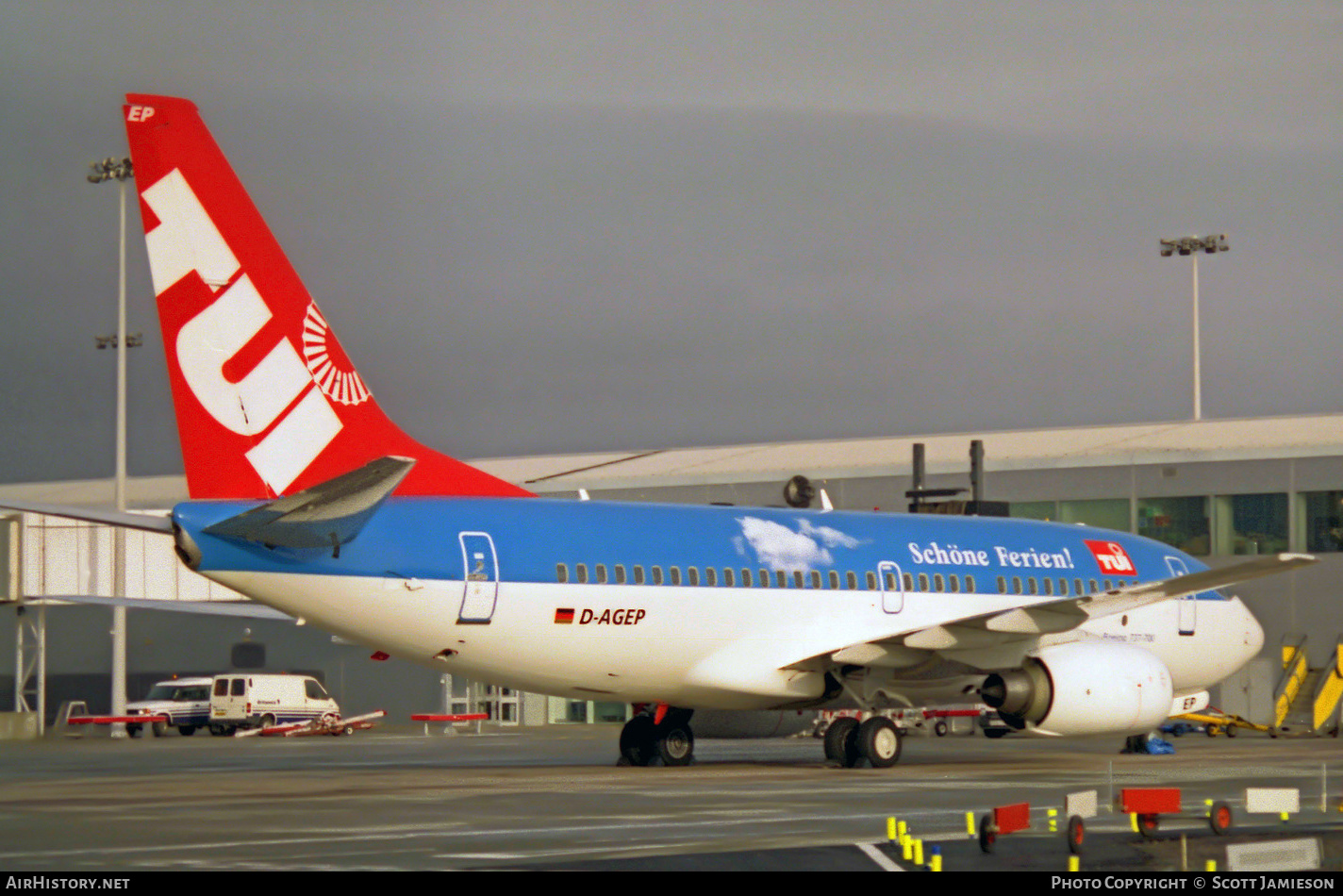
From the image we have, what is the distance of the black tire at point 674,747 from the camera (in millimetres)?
27328

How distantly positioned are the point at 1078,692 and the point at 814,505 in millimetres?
26951

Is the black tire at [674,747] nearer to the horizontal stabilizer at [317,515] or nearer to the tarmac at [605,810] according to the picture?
the tarmac at [605,810]

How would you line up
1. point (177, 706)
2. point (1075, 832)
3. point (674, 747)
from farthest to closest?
1. point (177, 706)
2. point (674, 747)
3. point (1075, 832)

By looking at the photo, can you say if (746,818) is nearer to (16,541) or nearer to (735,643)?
(735,643)

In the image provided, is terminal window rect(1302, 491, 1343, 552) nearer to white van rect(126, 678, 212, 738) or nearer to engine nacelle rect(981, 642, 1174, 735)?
engine nacelle rect(981, 642, 1174, 735)

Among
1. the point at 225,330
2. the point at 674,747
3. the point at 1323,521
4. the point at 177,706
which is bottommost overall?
the point at 177,706

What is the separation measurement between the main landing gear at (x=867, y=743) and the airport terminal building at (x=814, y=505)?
17.3 m

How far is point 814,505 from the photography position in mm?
51906

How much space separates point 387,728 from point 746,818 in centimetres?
3983

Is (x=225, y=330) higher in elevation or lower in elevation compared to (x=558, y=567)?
higher

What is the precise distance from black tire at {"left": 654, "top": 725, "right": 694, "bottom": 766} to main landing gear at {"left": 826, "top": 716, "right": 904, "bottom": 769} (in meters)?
2.75

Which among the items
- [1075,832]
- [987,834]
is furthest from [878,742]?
[1075,832]

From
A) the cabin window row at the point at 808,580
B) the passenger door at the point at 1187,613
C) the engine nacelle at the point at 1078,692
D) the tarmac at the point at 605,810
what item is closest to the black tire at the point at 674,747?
the tarmac at the point at 605,810

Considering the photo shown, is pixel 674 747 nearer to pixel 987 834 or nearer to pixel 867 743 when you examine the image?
pixel 867 743
